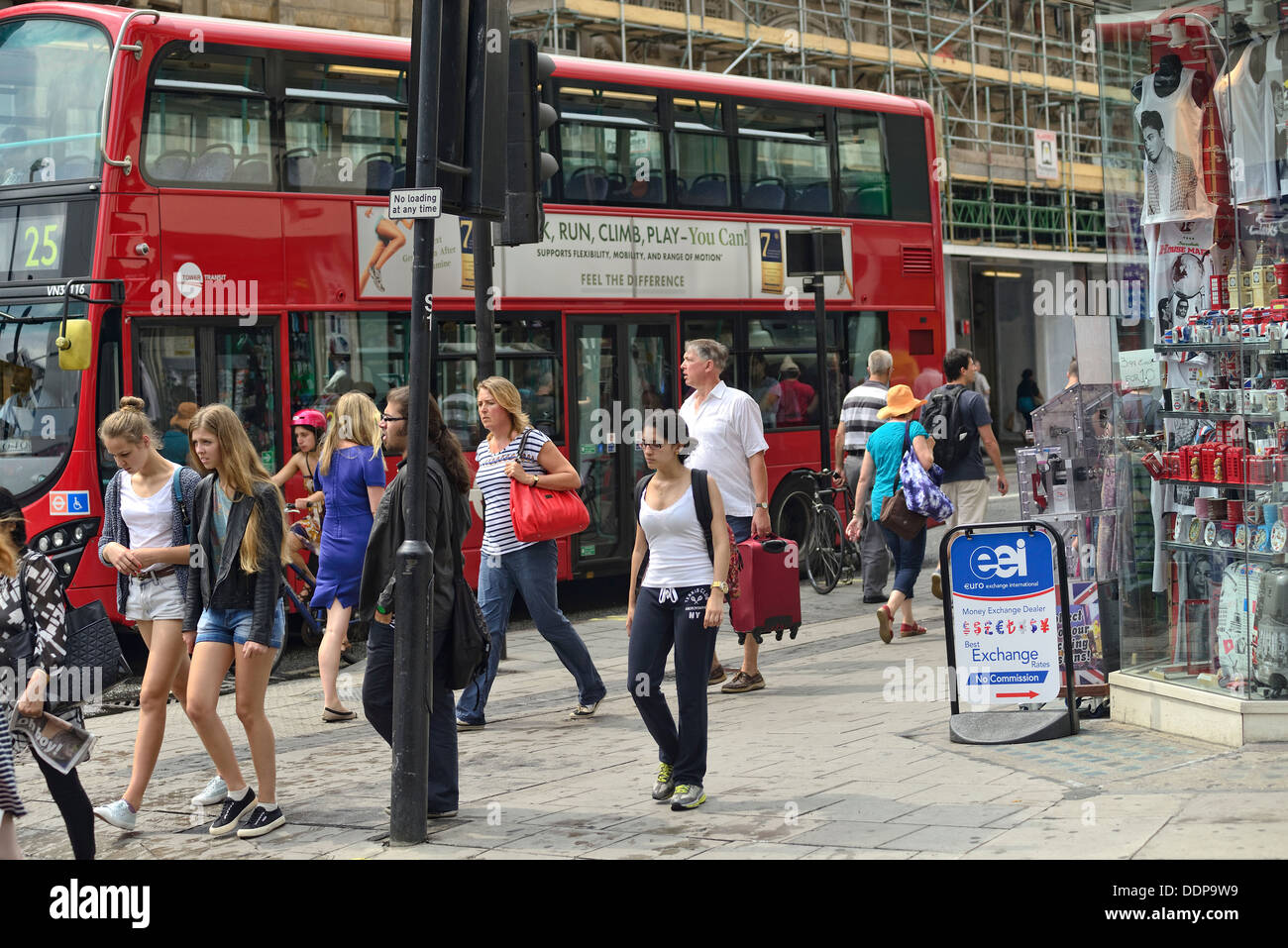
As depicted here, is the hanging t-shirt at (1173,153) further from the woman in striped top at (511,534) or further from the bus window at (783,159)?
the bus window at (783,159)

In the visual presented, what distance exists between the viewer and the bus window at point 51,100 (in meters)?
10.6

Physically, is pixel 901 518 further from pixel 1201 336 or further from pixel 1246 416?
pixel 1246 416

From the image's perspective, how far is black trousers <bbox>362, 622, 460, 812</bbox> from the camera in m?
6.37

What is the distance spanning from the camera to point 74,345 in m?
10.1

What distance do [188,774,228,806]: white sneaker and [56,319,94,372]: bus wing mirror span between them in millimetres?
3948

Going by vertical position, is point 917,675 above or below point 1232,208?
below

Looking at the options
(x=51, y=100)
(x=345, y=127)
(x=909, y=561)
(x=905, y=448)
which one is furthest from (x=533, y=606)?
(x=51, y=100)

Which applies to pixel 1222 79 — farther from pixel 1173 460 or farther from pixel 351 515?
pixel 351 515

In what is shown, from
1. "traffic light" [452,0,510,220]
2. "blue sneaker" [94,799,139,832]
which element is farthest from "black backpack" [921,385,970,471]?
"blue sneaker" [94,799,139,832]

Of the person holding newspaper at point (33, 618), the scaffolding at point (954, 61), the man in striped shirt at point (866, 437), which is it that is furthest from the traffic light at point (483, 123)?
the scaffolding at point (954, 61)

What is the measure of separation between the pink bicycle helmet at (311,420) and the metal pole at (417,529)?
4.91 m

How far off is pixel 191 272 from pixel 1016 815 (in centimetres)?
700

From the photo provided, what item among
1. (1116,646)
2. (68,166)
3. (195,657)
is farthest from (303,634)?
(1116,646)

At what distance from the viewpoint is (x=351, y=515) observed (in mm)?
8672
